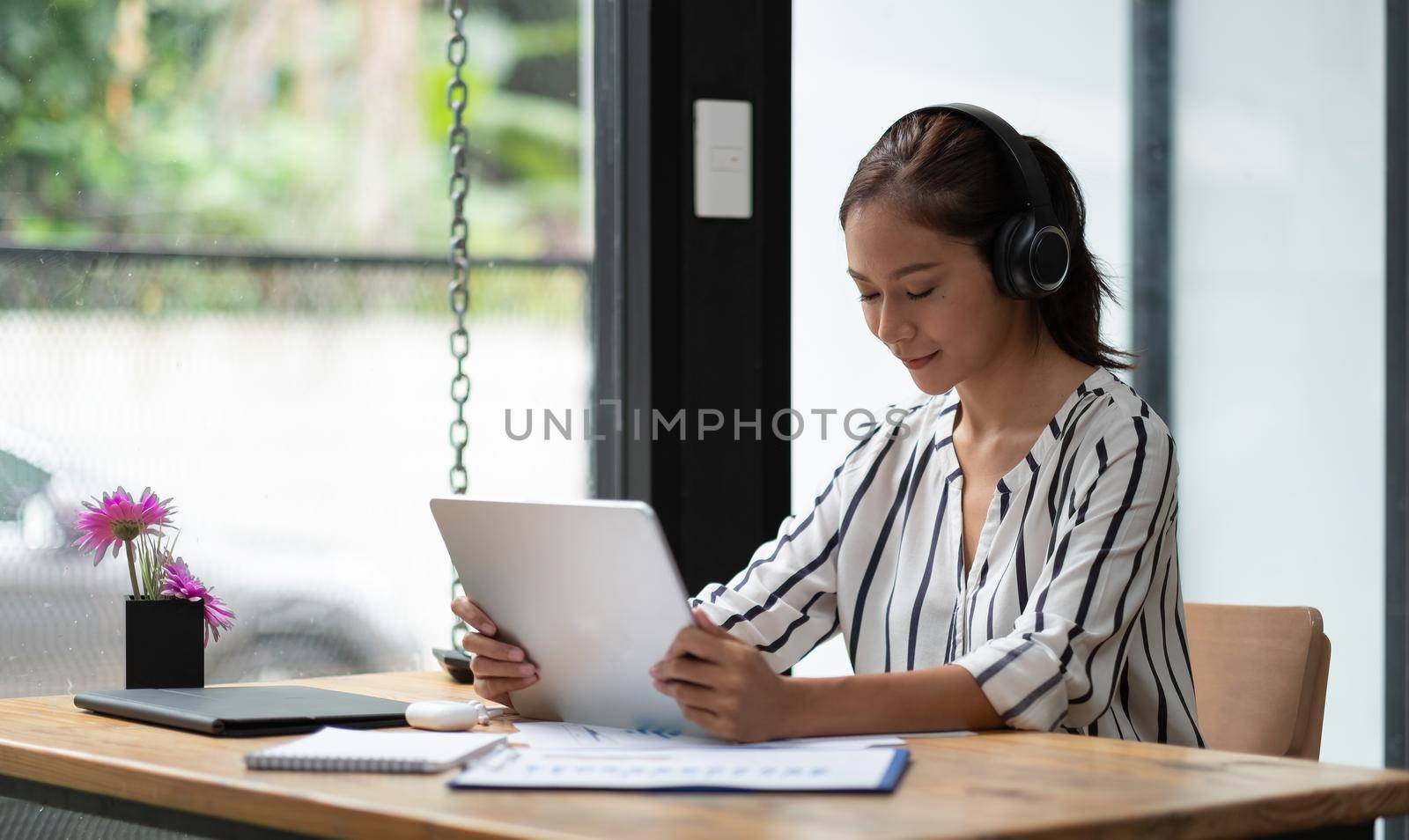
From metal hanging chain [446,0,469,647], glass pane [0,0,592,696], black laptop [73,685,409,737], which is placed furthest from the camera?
metal hanging chain [446,0,469,647]

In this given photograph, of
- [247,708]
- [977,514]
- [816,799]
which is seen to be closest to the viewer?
[816,799]

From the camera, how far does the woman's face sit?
161 cm

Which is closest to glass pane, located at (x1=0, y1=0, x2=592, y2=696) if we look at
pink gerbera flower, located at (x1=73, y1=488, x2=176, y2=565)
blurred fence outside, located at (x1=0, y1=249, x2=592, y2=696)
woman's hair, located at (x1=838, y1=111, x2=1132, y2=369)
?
blurred fence outside, located at (x1=0, y1=249, x2=592, y2=696)

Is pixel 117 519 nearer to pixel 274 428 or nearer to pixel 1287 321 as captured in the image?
pixel 274 428

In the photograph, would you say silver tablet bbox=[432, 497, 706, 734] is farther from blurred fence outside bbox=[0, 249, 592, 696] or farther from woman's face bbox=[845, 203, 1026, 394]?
blurred fence outside bbox=[0, 249, 592, 696]

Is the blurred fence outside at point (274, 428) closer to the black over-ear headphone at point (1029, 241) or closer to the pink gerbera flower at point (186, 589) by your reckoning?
the pink gerbera flower at point (186, 589)

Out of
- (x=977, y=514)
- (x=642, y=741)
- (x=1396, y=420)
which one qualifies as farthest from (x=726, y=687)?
(x=1396, y=420)

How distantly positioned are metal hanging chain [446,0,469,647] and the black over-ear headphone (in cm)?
85

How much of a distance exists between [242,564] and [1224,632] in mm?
1237

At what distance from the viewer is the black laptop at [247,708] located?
131 centimetres

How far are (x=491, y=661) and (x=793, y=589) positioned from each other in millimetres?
438

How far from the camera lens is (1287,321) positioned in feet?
8.97

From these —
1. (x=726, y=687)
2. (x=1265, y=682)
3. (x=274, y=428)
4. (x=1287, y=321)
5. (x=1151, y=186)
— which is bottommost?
(x=1265, y=682)

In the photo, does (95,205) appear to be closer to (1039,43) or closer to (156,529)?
(156,529)
